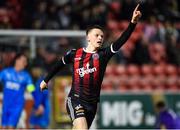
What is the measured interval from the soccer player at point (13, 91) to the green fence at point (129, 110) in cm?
332

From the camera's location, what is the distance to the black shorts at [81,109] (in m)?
7.67

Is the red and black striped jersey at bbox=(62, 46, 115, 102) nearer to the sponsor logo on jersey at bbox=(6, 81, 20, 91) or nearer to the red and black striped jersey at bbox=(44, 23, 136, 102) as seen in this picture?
the red and black striped jersey at bbox=(44, 23, 136, 102)

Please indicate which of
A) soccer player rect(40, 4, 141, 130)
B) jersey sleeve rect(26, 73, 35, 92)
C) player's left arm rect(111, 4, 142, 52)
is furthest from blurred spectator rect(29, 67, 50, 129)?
player's left arm rect(111, 4, 142, 52)

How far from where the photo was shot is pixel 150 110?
1577 centimetres

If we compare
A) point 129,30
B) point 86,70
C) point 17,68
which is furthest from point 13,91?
point 129,30

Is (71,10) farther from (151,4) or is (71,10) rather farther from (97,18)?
(151,4)

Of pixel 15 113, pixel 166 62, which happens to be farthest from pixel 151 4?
pixel 15 113

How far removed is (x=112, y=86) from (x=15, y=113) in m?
4.40

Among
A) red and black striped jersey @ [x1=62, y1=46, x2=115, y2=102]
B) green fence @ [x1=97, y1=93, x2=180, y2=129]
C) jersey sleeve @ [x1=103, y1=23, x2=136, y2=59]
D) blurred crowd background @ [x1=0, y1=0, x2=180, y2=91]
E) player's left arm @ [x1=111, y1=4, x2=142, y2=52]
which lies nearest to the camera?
player's left arm @ [x1=111, y1=4, x2=142, y2=52]

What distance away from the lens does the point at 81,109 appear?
7.69 metres

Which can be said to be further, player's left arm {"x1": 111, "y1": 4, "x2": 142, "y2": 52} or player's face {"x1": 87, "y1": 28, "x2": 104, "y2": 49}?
player's face {"x1": 87, "y1": 28, "x2": 104, "y2": 49}

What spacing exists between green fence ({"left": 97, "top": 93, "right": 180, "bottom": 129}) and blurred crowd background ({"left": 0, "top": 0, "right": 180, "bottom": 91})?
72 centimetres

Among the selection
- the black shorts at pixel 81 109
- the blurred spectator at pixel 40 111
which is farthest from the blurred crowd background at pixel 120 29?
the black shorts at pixel 81 109

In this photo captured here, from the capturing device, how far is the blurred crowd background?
16.8m
